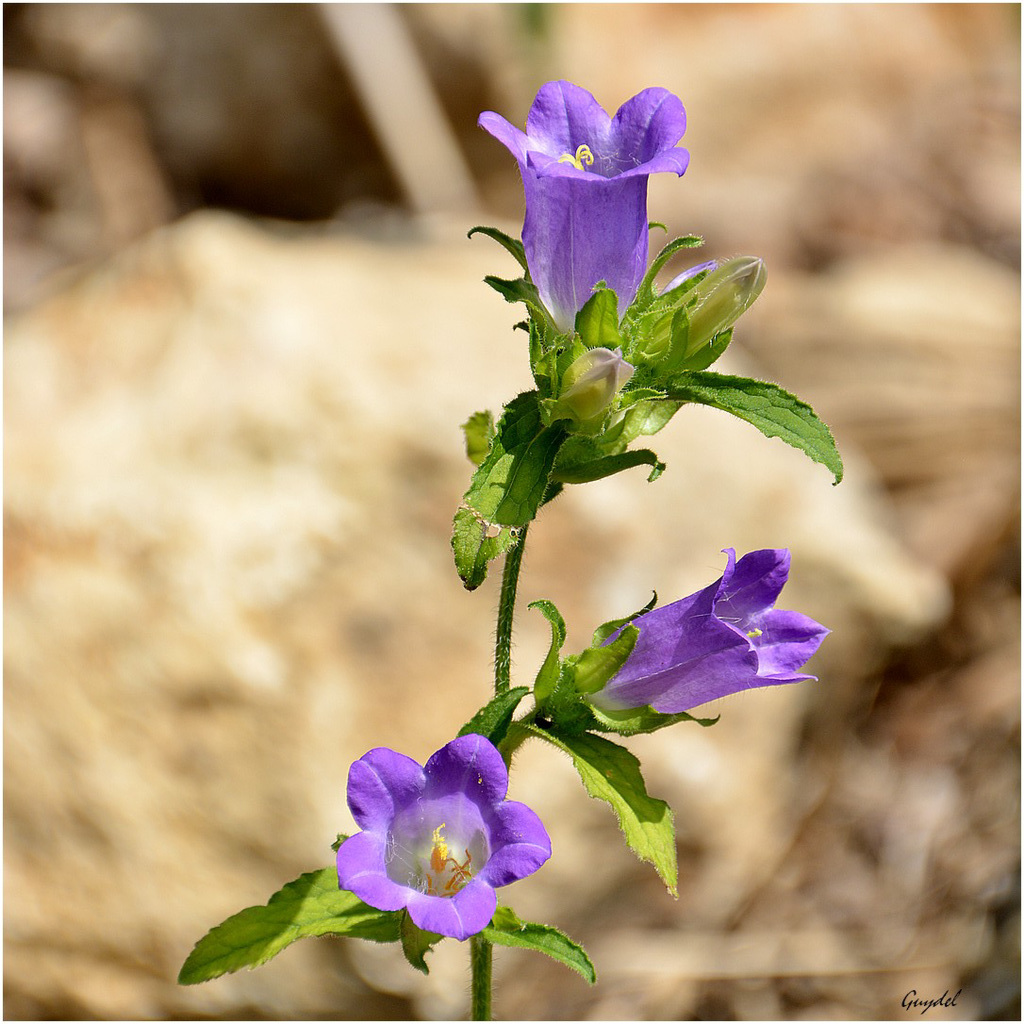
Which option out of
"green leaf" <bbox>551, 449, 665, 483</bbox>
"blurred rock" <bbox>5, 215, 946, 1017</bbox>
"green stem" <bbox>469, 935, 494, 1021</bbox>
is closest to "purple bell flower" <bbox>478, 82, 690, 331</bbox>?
"green leaf" <bbox>551, 449, 665, 483</bbox>

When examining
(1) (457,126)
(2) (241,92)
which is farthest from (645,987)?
(2) (241,92)

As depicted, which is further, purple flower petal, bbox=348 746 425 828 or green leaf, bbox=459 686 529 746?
green leaf, bbox=459 686 529 746

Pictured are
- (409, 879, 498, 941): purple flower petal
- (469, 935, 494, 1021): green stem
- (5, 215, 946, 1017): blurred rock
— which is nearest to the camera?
(409, 879, 498, 941): purple flower petal

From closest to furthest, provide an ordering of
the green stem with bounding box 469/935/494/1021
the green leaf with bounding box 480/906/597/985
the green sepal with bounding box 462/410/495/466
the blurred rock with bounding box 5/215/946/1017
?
the green leaf with bounding box 480/906/597/985 → the green stem with bounding box 469/935/494/1021 → the green sepal with bounding box 462/410/495/466 → the blurred rock with bounding box 5/215/946/1017

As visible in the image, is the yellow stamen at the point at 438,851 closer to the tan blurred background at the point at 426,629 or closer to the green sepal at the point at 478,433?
the green sepal at the point at 478,433

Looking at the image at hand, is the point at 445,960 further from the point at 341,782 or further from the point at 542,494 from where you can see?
the point at 542,494

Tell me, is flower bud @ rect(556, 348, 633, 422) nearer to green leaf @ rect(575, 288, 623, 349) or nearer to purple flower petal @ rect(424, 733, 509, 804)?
green leaf @ rect(575, 288, 623, 349)

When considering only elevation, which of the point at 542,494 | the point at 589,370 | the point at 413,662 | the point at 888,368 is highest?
the point at 589,370

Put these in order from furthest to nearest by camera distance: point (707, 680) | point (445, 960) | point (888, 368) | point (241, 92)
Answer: point (241, 92)
point (888, 368)
point (445, 960)
point (707, 680)
